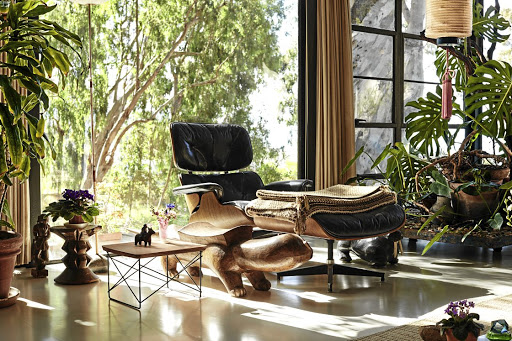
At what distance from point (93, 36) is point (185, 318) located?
11.1 feet

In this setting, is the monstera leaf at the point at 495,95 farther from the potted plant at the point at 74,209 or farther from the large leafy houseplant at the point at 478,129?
the potted plant at the point at 74,209

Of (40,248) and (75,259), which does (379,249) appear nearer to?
(75,259)

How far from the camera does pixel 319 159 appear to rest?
5.93m

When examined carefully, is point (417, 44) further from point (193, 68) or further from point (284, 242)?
point (284, 242)

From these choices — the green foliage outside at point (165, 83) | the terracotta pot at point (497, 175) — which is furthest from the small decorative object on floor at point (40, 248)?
the terracotta pot at point (497, 175)

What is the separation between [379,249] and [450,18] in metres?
1.59

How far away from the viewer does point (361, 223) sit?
379cm

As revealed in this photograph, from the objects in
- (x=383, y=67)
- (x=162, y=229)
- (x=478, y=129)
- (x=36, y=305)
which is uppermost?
(x=383, y=67)

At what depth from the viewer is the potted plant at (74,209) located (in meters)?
4.09

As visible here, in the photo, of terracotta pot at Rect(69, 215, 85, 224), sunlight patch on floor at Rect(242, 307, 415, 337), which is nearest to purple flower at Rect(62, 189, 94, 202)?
terracotta pot at Rect(69, 215, 85, 224)

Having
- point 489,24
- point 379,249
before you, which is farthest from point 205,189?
point 489,24

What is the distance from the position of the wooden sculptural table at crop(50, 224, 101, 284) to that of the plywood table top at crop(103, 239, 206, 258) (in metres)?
0.65

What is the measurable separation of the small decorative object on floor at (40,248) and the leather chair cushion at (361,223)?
177 centimetres

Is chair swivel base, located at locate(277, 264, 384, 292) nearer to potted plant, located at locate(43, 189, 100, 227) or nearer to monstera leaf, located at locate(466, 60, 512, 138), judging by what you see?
potted plant, located at locate(43, 189, 100, 227)
